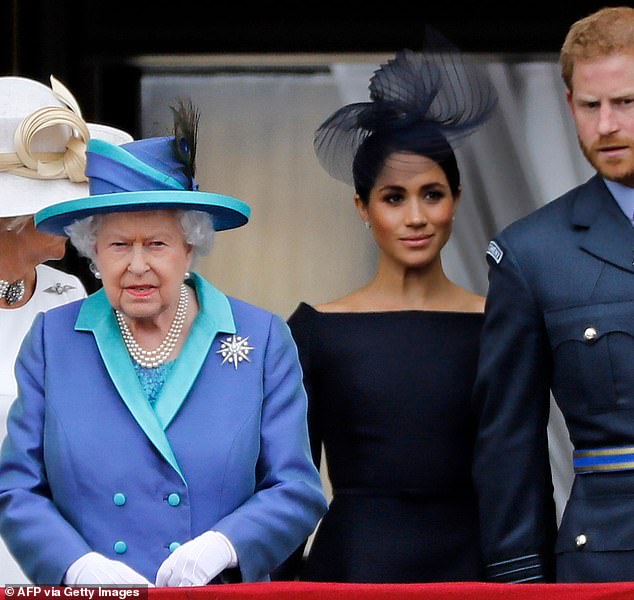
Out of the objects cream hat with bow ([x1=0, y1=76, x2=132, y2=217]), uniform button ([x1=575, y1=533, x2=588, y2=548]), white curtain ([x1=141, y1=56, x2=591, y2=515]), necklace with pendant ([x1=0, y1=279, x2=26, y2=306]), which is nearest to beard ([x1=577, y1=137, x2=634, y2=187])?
uniform button ([x1=575, y1=533, x2=588, y2=548])

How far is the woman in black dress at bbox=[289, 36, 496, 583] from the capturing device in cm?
391

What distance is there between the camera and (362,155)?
13.6 ft

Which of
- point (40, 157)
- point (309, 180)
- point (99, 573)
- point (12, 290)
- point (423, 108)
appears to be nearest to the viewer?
point (99, 573)

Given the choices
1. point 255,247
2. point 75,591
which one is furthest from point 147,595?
point 255,247

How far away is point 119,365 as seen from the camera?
10.5ft

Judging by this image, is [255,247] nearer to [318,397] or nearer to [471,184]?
[471,184]

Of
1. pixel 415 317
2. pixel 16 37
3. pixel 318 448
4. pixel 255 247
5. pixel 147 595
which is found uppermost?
pixel 16 37

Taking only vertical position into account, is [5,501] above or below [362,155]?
below

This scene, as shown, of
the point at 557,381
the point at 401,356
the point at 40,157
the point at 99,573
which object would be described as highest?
the point at 40,157

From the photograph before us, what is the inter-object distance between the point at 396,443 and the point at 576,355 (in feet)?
2.00

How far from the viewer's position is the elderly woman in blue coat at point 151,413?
3.10m

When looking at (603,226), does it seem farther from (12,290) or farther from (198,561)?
(12,290)

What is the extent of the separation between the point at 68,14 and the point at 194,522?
2.43 metres

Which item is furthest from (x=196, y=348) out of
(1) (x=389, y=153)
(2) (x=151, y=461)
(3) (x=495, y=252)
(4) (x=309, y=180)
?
(4) (x=309, y=180)
